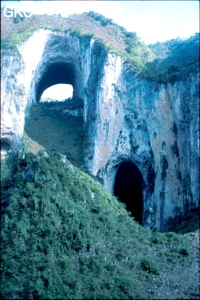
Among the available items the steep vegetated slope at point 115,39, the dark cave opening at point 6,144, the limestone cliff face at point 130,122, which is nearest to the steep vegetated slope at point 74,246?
the dark cave opening at point 6,144

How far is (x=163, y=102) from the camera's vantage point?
24.7 meters

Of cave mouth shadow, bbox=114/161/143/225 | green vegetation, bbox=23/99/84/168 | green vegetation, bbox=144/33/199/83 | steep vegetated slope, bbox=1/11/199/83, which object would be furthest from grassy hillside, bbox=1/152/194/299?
steep vegetated slope, bbox=1/11/199/83

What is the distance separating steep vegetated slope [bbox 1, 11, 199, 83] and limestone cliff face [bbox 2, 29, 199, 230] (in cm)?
76

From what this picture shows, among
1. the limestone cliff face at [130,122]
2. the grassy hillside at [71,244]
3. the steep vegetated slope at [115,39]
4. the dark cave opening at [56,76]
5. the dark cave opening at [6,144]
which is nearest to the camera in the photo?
the grassy hillside at [71,244]

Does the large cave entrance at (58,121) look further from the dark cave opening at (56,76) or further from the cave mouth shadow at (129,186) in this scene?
the cave mouth shadow at (129,186)

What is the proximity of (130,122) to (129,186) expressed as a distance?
197 inches

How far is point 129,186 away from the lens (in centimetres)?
2623

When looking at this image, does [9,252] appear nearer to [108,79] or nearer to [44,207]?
[44,207]

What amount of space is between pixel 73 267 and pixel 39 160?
24.1ft

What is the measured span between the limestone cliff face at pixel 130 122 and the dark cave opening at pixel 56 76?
2775 mm

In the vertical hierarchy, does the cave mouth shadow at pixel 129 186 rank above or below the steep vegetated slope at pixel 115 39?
below

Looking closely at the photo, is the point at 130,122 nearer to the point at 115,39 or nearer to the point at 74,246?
the point at 115,39

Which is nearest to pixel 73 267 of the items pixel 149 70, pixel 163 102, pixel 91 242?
pixel 91 242

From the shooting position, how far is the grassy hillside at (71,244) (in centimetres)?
1267
